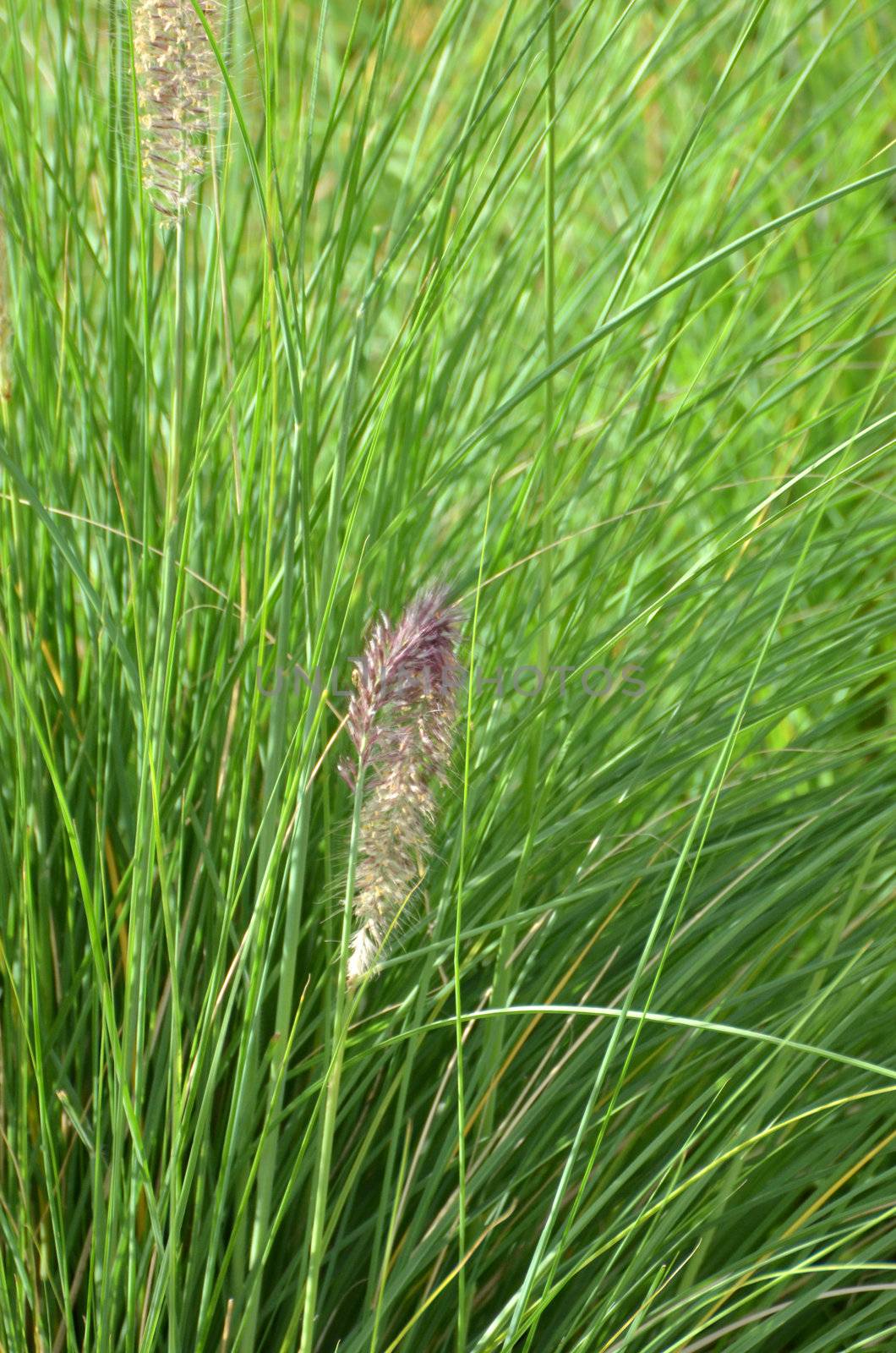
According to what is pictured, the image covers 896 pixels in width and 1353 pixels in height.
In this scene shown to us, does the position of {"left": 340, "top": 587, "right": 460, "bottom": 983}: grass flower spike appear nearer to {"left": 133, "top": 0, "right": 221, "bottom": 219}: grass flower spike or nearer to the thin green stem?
the thin green stem

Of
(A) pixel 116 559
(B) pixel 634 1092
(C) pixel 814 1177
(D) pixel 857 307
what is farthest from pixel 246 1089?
(D) pixel 857 307

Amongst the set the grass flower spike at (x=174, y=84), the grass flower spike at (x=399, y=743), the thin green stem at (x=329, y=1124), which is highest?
the grass flower spike at (x=174, y=84)

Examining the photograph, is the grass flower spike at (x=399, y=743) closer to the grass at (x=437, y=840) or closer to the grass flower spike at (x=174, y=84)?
the grass at (x=437, y=840)

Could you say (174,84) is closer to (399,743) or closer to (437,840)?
(399,743)

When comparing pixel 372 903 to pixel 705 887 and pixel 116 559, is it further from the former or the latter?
pixel 116 559

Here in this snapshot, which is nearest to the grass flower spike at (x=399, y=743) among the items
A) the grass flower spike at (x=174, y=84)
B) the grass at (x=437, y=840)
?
the grass at (x=437, y=840)
